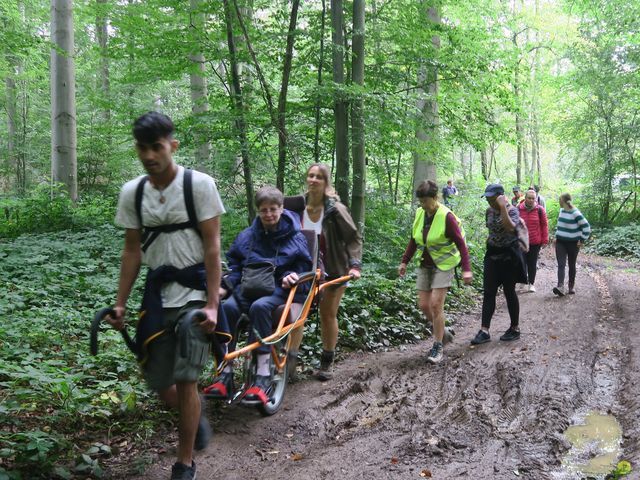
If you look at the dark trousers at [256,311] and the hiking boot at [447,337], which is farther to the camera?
the hiking boot at [447,337]

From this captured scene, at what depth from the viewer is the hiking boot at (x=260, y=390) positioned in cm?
404

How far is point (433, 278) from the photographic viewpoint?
245 inches

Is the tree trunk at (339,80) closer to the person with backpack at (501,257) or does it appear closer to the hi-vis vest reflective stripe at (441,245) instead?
Answer: the person with backpack at (501,257)

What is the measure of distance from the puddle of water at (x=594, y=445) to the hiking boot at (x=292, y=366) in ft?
8.19

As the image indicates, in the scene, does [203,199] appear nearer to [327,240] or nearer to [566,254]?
[327,240]

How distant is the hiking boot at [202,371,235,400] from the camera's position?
154 inches

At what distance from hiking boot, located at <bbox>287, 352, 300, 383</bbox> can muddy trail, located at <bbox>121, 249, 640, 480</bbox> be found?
4.6 inches

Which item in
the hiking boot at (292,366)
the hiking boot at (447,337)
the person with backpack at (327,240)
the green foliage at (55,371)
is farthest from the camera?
the hiking boot at (447,337)

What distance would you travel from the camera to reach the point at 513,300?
6848 millimetres

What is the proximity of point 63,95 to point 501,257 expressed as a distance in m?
10.5

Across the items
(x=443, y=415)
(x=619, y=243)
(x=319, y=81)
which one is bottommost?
(x=443, y=415)

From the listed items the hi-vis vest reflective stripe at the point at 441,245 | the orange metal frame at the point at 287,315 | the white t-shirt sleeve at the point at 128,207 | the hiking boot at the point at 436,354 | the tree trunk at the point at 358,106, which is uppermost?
the tree trunk at the point at 358,106

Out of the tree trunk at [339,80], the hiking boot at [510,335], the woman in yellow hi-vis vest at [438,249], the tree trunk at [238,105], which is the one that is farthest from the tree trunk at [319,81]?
the hiking boot at [510,335]

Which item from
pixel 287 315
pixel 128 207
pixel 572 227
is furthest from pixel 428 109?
pixel 128 207
